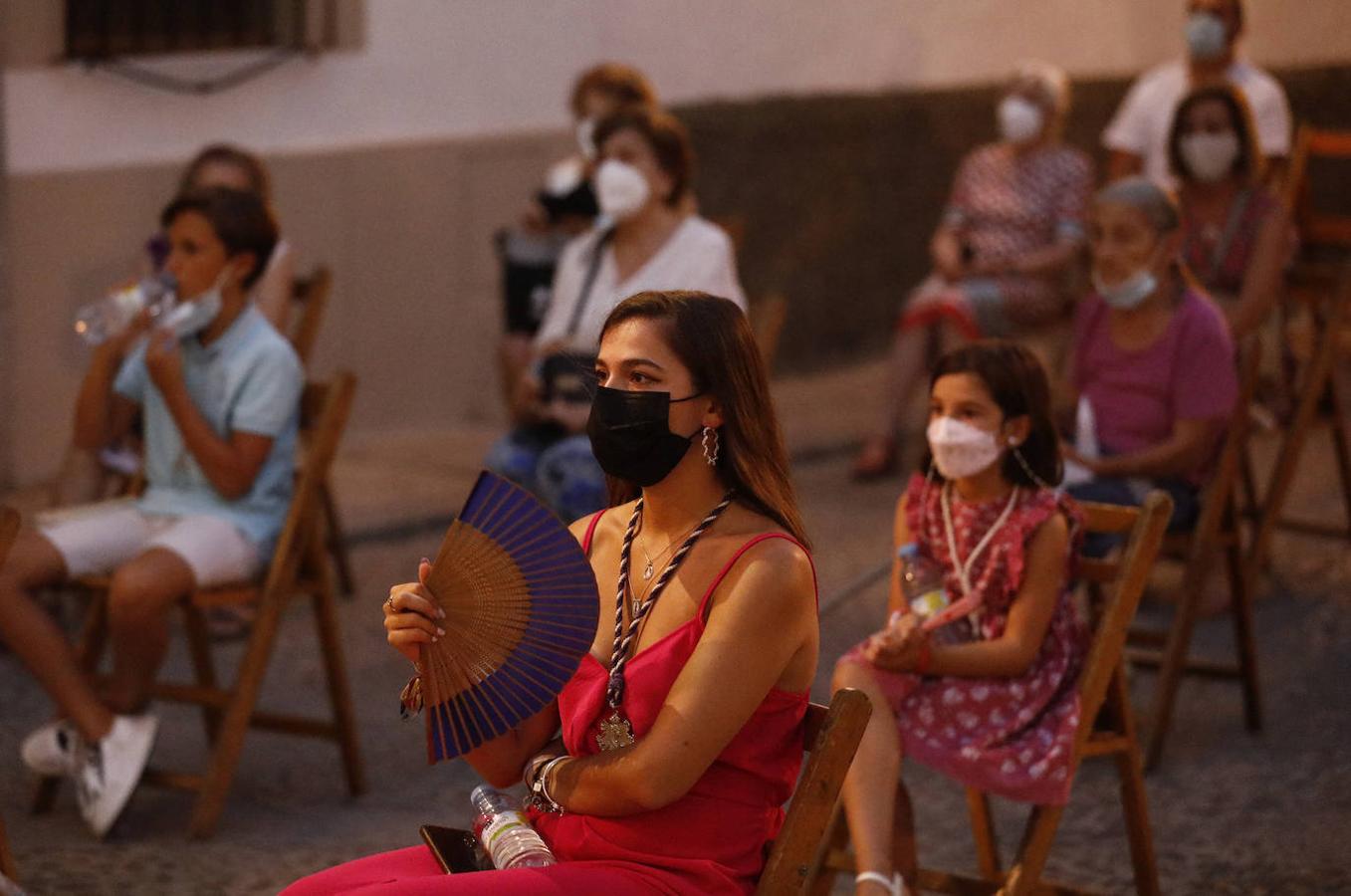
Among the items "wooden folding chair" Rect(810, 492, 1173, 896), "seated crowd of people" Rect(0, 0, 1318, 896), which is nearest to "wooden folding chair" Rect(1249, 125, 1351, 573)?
"seated crowd of people" Rect(0, 0, 1318, 896)

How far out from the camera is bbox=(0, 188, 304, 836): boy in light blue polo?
469cm

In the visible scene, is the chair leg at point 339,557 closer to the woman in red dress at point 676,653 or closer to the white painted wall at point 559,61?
the white painted wall at point 559,61

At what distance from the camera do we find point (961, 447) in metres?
4.13

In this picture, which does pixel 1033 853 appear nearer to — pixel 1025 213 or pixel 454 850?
pixel 454 850

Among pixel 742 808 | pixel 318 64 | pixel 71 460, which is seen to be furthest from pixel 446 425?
pixel 742 808

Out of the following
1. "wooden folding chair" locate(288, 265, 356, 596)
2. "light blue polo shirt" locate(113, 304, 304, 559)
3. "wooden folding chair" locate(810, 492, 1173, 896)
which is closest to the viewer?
"wooden folding chair" locate(810, 492, 1173, 896)

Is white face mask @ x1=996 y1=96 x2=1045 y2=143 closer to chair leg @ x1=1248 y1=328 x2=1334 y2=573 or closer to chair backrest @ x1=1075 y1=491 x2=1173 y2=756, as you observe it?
chair leg @ x1=1248 y1=328 x2=1334 y2=573

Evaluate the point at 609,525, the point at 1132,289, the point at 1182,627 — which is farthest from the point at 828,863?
the point at 1132,289

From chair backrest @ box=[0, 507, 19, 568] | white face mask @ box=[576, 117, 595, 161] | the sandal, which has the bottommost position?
the sandal

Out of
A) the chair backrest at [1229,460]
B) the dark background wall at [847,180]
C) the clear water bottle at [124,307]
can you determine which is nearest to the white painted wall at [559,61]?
the dark background wall at [847,180]

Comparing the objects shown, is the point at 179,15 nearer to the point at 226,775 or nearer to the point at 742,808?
the point at 226,775

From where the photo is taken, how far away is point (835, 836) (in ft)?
13.1

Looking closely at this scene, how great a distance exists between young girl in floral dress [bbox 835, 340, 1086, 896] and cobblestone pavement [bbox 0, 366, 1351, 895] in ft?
2.32

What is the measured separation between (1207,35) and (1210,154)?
5.33 ft
